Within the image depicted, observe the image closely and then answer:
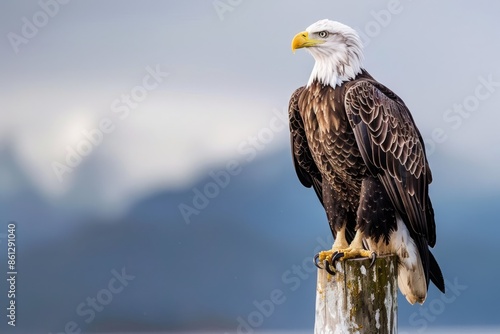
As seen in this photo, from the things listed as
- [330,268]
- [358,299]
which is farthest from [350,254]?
[358,299]

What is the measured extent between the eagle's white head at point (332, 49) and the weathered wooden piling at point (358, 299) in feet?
4.33

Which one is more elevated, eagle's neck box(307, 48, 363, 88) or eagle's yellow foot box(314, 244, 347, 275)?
eagle's neck box(307, 48, 363, 88)

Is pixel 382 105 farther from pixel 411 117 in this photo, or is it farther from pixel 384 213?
pixel 384 213

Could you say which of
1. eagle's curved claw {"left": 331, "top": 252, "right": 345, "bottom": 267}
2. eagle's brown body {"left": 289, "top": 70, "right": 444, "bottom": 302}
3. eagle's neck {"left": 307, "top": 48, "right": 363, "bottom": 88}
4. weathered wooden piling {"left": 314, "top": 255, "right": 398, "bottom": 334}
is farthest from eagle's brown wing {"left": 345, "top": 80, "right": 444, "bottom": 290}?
weathered wooden piling {"left": 314, "top": 255, "right": 398, "bottom": 334}

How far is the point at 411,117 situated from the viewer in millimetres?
4918

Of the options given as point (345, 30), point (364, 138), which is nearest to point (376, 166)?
point (364, 138)

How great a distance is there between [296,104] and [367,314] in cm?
167

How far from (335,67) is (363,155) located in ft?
2.02

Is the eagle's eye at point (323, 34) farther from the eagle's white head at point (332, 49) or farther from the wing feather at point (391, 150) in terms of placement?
the wing feather at point (391, 150)

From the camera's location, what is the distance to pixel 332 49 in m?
4.73

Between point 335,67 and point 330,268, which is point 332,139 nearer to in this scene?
point 335,67

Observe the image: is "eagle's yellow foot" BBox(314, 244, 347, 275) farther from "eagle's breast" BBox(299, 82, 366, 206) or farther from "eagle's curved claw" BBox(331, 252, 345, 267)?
"eagle's breast" BBox(299, 82, 366, 206)

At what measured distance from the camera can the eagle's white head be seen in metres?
4.71

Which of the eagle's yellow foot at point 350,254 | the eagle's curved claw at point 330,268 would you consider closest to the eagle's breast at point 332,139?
the eagle's yellow foot at point 350,254
